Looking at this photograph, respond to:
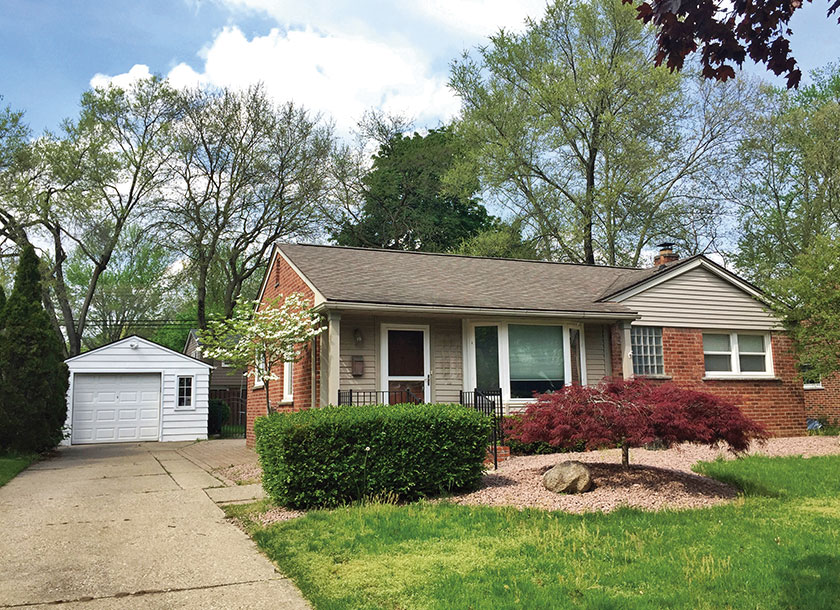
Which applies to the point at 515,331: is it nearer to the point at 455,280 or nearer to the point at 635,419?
the point at 455,280

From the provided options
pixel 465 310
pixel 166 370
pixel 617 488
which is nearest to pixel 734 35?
pixel 617 488

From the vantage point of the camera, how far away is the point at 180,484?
10.4 m

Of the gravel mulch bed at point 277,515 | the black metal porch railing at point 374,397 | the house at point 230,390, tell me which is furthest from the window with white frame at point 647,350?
the house at point 230,390

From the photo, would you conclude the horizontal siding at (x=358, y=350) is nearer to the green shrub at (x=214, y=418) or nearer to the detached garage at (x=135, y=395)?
the detached garage at (x=135, y=395)

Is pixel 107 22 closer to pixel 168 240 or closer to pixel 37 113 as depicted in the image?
pixel 37 113

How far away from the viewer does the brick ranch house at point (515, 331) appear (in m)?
12.9

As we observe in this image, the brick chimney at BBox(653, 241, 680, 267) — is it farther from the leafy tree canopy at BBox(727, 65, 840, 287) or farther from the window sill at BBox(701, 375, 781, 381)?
the leafy tree canopy at BBox(727, 65, 840, 287)

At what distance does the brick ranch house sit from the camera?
12938 millimetres

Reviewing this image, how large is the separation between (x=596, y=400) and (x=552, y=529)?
8.55ft

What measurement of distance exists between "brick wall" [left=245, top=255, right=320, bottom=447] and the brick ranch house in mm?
48

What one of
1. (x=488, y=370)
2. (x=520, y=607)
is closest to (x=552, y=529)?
(x=520, y=607)

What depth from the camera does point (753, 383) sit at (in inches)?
621

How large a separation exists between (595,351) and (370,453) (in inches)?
319

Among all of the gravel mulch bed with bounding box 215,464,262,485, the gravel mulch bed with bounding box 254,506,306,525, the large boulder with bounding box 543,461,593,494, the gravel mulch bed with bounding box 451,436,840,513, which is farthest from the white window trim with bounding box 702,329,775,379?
the gravel mulch bed with bounding box 254,506,306,525
